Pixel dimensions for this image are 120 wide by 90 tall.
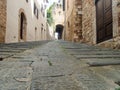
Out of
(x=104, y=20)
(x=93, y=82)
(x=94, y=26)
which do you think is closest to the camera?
(x=93, y=82)

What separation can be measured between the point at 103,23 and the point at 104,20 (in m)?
0.15

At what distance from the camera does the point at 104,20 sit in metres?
7.29

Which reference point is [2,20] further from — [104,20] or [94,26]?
[104,20]

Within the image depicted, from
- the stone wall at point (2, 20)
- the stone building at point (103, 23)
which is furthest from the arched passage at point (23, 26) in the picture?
the stone building at point (103, 23)

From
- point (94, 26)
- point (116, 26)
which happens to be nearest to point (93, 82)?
point (116, 26)

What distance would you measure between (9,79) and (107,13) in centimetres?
566

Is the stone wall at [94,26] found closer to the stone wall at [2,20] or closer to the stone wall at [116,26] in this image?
the stone wall at [116,26]

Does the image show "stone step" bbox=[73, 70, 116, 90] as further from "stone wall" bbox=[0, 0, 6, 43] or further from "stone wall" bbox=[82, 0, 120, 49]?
"stone wall" bbox=[0, 0, 6, 43]

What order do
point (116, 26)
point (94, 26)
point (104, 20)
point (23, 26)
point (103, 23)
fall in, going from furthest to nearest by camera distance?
point (23, 26)
point (94, 26)
point (103, 23)
point (104, 20)
point (116, 26)

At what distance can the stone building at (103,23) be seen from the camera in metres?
5.91

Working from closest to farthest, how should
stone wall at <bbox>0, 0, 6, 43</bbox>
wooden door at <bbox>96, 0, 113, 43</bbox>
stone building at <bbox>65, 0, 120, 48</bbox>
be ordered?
stone building at <bbox>65, 0, 120, 48</bbox> → wooden door at <bbox>96, 0, 113, 43</bbox> → stone wall at <bbox>0, 0, 6, 43</bbox>

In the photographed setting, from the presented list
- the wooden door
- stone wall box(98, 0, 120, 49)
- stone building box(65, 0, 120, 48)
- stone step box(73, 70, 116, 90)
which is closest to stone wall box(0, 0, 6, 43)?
stone building box(65, 0, 120, 48)

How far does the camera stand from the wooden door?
260 inches

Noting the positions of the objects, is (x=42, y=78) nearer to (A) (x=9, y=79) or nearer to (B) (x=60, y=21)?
(A) (x=9, y=79)
